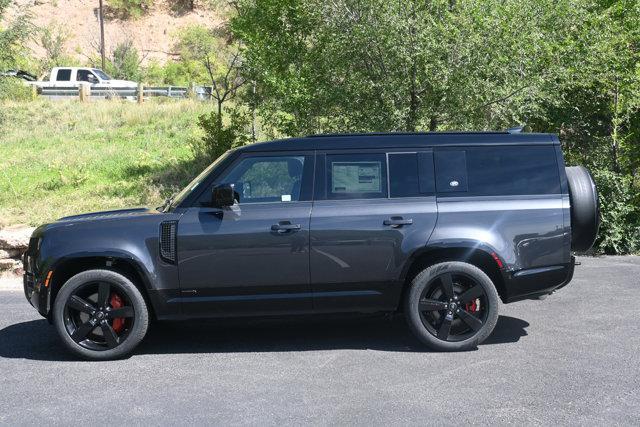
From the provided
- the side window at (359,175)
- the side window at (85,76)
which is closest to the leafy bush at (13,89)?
the side window at (85,76)

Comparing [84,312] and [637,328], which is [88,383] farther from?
[637,328]

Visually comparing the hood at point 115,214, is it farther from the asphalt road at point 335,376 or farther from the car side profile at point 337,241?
the asphalt road at point 335,376

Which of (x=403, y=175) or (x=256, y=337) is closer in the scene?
(x=403, y=175)

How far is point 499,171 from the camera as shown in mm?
6930

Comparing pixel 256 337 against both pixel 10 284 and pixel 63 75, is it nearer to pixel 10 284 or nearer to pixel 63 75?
pixel 10 284

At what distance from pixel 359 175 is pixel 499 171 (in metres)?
1.20

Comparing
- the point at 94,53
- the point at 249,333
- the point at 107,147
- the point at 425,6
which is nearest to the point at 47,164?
the point at 107,147

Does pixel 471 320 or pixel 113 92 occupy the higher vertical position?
pixel 113 92

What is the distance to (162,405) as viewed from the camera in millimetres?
5527

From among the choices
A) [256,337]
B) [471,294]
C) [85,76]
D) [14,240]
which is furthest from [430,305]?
[85,76]

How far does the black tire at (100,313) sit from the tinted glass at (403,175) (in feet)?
7.61

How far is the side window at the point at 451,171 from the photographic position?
6.89 metres

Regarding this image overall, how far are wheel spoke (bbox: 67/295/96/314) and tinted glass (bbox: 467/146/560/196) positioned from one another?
3349 mm

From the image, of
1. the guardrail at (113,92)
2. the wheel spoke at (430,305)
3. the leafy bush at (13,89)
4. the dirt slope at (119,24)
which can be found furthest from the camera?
the dirt slope at (119,24)
